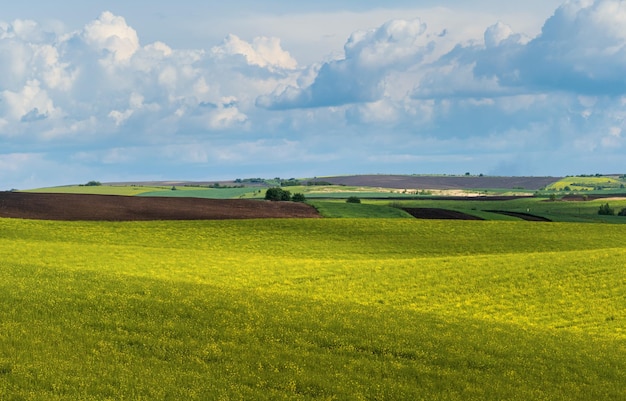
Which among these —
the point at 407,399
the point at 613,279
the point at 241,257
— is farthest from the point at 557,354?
the point at 241,257

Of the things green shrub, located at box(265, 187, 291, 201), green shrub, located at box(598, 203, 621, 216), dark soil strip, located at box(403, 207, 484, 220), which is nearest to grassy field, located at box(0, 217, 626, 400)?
dark soil strip, located at box(403, 207, 484, 220)

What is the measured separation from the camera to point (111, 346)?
1864 cm

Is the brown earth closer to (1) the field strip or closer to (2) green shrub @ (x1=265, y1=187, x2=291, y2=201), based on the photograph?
(2) green shrub @ (x1=265, y1=187, x2=291, y2=201)

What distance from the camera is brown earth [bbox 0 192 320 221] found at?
233ft

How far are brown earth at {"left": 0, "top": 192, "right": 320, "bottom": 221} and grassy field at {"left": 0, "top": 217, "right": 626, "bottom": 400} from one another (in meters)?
24.4

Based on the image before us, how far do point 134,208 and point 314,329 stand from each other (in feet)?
195

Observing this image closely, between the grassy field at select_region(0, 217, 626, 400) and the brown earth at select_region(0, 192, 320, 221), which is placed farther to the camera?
the brown earth at select_region(0, 192, 320, 221)

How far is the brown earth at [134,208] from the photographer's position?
7088cm

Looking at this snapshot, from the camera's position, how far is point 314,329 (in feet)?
70.5

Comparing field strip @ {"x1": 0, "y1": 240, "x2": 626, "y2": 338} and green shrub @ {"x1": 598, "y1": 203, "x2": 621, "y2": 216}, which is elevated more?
green shrub @ {"x1": 598, "y1": 203, "x2": 621, "y2": 216}

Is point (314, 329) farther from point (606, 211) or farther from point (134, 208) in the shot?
point (606, 211)

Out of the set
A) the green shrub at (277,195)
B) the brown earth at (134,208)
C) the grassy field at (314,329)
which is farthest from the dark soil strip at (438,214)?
the grassy field at (314,329)

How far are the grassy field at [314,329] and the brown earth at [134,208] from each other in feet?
80.0

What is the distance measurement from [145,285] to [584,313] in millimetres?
21037
